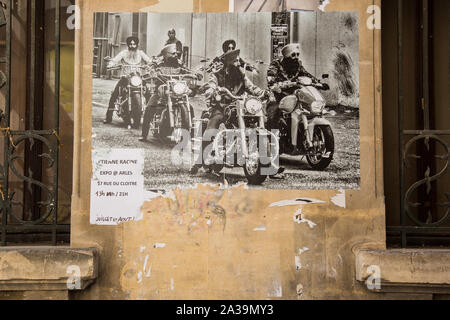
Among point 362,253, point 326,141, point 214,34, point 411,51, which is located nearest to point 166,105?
point 214,34

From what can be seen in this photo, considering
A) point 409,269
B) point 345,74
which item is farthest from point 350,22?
point 409,269

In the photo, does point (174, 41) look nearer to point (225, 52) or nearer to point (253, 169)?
point (225, 52)

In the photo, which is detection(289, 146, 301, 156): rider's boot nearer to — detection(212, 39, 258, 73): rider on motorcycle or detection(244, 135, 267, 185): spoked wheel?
detection(244, 135, 267, 185): spoked wheel

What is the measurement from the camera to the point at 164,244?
387cm

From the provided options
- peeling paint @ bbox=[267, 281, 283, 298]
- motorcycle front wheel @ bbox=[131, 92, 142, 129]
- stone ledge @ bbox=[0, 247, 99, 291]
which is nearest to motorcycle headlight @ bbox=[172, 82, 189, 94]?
motorcycle front wheel @ bbox=[131, 92, 142, 129]

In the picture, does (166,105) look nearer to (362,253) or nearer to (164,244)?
(164,244)

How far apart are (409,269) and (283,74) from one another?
2.16 metres

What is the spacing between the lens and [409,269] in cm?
361

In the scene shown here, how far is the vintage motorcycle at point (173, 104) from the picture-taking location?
13.0 ft

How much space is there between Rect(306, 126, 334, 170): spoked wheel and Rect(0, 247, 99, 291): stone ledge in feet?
7.50

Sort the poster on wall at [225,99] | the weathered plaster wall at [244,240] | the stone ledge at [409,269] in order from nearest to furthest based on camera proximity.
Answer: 1. the stone ledge at [409,269]
2. the weathered plaster wall at [244,240]
3. the poster on wall at [225,99]

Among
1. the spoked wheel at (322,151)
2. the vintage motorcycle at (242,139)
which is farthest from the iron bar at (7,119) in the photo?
the spoked wheel at (322,151)

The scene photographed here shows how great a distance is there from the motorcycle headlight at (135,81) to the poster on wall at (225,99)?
0.03 ft

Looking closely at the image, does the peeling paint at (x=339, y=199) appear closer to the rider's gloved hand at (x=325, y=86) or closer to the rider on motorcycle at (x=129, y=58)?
the rider's gloved hand at (x=325, y=86)
